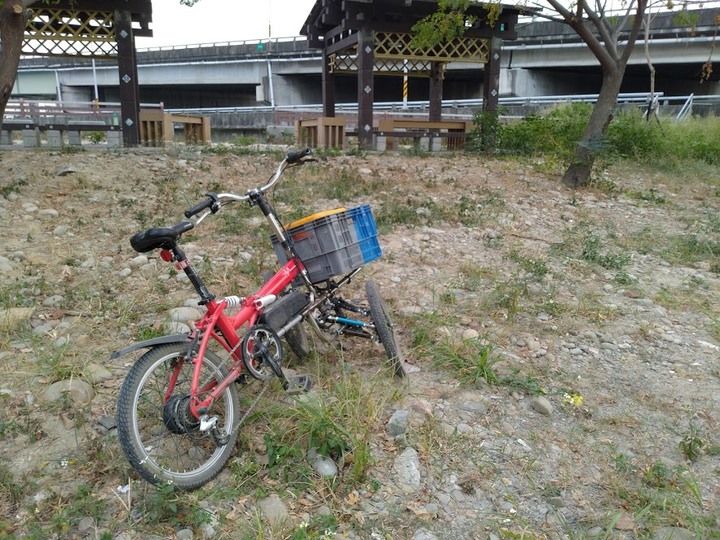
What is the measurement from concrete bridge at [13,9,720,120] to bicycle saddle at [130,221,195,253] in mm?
24110

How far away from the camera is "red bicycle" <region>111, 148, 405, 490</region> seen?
2.65 m

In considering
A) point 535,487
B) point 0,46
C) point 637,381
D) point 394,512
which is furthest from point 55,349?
point 0,46

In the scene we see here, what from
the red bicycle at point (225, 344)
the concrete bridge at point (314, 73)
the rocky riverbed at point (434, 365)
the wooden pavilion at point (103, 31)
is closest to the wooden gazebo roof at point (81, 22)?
the wooden pavilion at point (103, 31)

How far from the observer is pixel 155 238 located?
8.65 feet

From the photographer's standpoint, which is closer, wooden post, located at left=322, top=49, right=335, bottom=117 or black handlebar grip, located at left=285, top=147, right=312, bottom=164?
black handlebar grip, located at left=285, top=147, right=312, bottom=164

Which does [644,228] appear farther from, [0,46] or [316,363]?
[0,46]

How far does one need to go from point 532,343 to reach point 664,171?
822 cm

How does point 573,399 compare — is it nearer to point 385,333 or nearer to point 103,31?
point 385,333

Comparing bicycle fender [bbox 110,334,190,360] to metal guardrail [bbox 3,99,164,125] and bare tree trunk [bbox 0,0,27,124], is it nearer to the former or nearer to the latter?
bare tree trunk [bbox 0,0,27,124]

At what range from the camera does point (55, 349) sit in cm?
390

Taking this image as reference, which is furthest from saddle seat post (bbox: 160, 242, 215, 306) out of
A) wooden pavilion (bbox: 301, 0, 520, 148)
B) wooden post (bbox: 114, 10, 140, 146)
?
wooden pavilion (bbox: 301, 0, 520, 148)

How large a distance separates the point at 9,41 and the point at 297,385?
568 cm

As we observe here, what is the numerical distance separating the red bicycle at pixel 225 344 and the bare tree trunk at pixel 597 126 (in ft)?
21.6

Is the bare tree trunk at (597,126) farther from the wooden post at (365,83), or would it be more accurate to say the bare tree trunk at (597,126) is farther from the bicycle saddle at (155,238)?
the bicycle saddle at (155,238)
